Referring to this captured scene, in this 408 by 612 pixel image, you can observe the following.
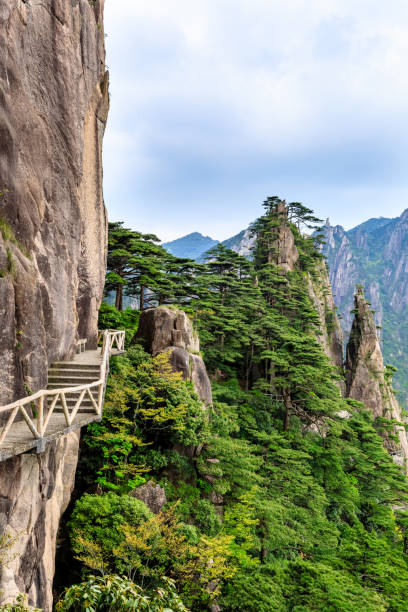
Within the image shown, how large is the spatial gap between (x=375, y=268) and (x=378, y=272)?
10.0 feet

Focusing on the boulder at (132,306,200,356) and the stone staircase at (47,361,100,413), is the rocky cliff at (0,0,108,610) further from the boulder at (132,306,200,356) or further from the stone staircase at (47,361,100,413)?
the boulder at (132,306,200,356)

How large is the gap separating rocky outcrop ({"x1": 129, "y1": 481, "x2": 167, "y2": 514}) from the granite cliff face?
118 m

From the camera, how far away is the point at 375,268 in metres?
148

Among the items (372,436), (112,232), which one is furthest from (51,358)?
(372,436)

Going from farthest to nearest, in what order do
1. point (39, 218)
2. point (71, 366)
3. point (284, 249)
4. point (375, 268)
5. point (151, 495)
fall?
point (375, 268), point (284, 249), point (151, 495), point (71, 366), point (39, 218)

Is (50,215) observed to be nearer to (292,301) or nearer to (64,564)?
(64,564)

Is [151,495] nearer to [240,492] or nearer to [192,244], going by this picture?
[240,492]

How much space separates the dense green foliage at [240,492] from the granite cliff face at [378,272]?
10231 cm

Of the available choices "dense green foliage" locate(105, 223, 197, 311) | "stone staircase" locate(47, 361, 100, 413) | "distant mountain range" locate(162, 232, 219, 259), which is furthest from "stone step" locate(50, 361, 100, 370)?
"distant mountain range" locate(162, 232, 219, 259)

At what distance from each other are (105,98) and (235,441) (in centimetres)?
1691

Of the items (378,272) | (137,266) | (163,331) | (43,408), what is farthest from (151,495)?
(378,272)

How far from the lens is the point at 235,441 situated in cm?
1644

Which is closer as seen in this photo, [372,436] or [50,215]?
[50,215]

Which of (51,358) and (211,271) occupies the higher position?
(211,271)
